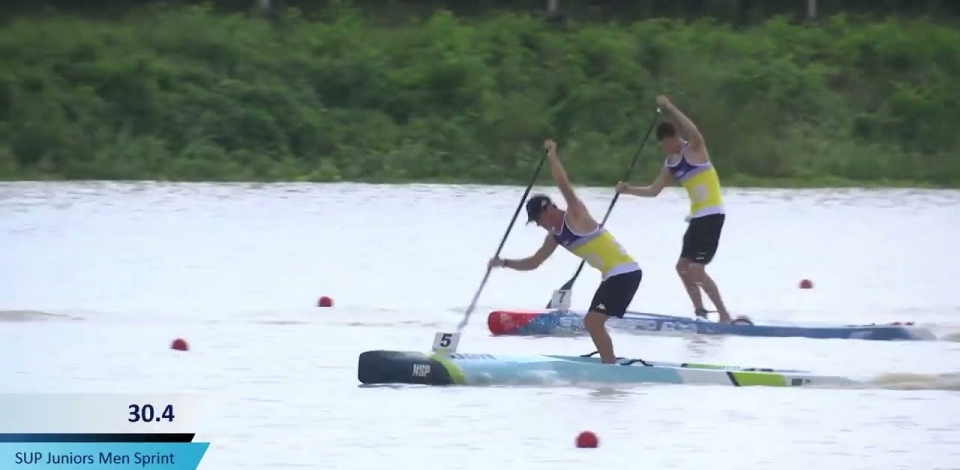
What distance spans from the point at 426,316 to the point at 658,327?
6.38ft

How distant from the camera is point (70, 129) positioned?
98.3ft

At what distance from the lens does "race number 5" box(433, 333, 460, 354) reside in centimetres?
1230

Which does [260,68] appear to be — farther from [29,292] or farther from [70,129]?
[29,292]

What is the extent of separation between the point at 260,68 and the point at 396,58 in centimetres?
251

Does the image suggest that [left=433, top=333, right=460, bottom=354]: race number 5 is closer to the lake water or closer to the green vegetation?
the lake water

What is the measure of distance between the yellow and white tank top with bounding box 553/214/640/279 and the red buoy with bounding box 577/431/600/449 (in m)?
1.96

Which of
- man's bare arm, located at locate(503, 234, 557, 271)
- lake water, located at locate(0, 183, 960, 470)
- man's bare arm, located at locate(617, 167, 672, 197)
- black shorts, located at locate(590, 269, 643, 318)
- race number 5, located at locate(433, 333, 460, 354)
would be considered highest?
man's bare arm, located at locate(503, 234, 557, 271)

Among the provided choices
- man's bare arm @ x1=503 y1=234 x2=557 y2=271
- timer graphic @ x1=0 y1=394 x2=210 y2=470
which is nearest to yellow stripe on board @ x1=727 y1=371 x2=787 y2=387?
man's bare arm @ x1=503 y1=234 x2=557 y2=271

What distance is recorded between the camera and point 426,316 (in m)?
15.6

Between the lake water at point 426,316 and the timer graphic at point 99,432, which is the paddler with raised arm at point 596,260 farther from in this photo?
the timer graphic at point 99,432

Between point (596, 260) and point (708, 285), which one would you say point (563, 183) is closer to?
point (596, 260)

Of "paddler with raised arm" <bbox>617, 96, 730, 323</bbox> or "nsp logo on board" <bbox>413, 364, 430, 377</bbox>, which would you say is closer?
"nsp logo on board" <bbox>413, 364, 430, 377</bbox>

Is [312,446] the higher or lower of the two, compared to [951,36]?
higher

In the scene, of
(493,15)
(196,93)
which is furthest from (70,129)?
(493,15)
